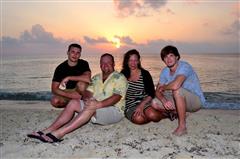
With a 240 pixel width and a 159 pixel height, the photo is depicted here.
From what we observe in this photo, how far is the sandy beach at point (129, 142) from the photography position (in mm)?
3793

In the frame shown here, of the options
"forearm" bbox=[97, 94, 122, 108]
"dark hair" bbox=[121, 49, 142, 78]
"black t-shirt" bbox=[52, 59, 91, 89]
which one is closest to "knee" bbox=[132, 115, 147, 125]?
"forearm" bbox=[97, 94, 122, 108]

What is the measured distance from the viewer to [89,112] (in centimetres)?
421

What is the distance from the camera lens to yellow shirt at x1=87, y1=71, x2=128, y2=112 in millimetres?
4371

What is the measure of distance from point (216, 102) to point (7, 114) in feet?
24.3

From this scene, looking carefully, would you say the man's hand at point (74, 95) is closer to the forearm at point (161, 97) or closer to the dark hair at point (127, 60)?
the dark hair at point (127, 60)

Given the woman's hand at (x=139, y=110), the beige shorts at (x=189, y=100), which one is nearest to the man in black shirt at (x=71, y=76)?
the woman's hand at (x=139, y=110)

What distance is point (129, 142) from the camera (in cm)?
427

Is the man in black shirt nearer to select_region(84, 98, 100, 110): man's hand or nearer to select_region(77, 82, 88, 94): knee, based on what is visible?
select_region(77, 82, 88, 94): knee

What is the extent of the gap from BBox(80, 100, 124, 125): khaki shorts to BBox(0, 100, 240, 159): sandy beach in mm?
297

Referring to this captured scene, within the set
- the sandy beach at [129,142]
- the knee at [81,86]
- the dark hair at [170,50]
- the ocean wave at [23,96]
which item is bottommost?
the ocean wave at [23,96]

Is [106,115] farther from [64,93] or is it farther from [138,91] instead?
[64,93]

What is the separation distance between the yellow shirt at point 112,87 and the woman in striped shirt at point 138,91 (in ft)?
0.90

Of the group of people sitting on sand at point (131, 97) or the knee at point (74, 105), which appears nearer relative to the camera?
the group of people sitting on sand at point (131, 97)

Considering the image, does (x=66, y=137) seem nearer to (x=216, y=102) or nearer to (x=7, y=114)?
(x=7, y=114)
